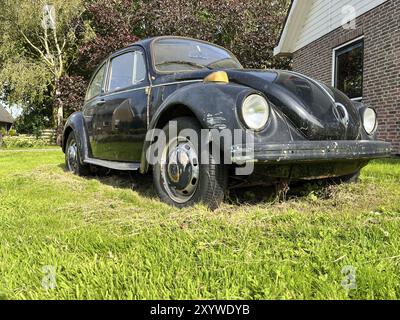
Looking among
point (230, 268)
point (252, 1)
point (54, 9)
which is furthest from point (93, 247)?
point (54, 9)

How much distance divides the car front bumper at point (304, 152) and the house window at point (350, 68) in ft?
23.4

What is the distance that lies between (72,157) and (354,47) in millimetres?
7587

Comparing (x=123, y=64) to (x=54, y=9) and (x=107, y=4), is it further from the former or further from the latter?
(x=54, y=9)

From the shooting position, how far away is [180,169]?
130 inches

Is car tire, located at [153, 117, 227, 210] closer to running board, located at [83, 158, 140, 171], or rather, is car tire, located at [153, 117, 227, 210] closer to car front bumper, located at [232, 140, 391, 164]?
car front bumper, located at [232, 140, 391, 164]

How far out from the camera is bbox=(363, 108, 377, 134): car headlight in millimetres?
3740

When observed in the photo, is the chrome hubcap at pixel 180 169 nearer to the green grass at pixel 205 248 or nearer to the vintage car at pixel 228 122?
the vintage car at pixel 228 122

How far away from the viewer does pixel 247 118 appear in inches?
113

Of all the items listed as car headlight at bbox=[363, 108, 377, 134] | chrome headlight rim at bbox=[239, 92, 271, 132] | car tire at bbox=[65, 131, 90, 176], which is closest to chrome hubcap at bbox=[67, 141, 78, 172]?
car tire at bbox=[65, 131, 90, 176]

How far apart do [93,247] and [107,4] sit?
19484 mm

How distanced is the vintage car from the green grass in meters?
0.28

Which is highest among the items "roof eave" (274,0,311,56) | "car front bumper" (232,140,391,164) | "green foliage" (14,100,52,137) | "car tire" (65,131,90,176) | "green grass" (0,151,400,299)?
"roof eave" (274,0,311,56)

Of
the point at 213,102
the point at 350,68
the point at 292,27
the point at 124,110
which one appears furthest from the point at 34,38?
the point at 213,102

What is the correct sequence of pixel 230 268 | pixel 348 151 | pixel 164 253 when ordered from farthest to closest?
1. pixel 348 151
2. pixel 164 253
3. pixel 230 268
